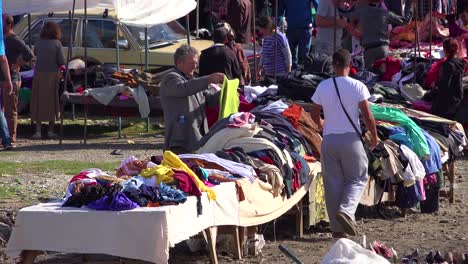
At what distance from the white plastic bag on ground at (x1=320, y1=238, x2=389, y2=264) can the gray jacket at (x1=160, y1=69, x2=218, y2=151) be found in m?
3.39

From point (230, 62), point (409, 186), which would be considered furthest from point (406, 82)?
point (409, 186)

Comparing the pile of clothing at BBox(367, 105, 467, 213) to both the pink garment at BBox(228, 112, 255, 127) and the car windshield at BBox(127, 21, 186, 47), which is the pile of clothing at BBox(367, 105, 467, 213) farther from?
the car windshield at BBox(127, 21, 186, 47)

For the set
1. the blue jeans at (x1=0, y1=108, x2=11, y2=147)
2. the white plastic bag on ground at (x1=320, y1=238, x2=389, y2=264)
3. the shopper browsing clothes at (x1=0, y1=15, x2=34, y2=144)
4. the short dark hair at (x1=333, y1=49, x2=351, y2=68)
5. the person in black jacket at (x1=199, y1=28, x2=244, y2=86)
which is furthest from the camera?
the shopper browsing clothes at (x1=0, y1=15, x2=34, y2=144)

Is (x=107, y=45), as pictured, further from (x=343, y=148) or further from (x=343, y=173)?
(x=343, y=148)

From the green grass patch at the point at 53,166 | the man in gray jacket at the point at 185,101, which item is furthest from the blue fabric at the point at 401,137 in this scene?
the green grass patch at the point at 53,166

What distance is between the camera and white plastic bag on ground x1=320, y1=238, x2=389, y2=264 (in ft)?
25.2

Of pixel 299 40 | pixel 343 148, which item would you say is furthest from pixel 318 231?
pixel 299 40

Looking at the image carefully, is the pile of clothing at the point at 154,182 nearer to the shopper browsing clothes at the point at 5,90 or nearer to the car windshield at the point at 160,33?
the shopper browsing clothes at the point at 5,90

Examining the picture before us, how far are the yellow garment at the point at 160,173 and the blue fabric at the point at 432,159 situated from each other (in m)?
3.94

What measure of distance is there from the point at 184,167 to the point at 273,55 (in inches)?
324

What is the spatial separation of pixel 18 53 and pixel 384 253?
31.2ft

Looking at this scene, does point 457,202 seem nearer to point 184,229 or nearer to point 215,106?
point 215,106

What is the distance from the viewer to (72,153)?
16.4 m

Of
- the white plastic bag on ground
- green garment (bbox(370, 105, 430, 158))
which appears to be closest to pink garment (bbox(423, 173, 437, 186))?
green garment (bbox(370, 105, 430, 158))
